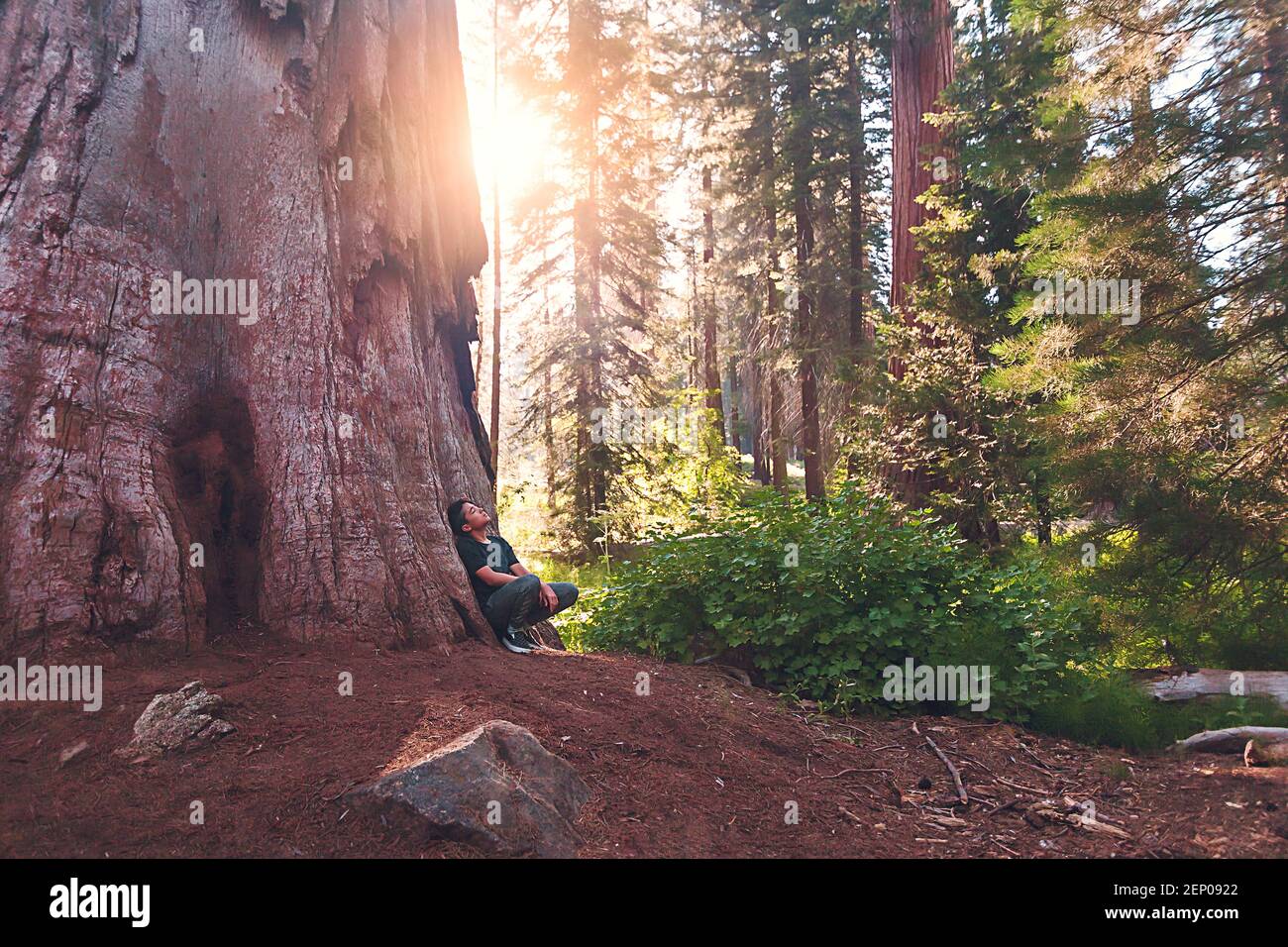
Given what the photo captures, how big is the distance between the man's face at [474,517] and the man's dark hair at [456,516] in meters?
0.02

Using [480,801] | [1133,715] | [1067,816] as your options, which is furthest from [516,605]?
[1133,715]

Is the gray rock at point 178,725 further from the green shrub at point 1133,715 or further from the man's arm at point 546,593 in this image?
the green shrub at point 1133,715

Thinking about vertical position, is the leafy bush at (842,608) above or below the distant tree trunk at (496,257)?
below

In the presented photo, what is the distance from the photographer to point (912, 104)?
32.2ft

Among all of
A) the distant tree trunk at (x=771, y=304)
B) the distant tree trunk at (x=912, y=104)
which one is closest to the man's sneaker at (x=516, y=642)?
the distant tree trunk at (x=912, y=104)

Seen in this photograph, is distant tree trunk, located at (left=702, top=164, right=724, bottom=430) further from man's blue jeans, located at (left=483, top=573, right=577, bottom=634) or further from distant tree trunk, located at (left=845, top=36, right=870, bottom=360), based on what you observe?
man's blue jeans, located at (left=483, top=573, right=577, bottom=634)

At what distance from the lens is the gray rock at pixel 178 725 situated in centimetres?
323

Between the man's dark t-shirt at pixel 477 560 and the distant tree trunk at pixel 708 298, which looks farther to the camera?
the distant tree trunk at pixel 708 298

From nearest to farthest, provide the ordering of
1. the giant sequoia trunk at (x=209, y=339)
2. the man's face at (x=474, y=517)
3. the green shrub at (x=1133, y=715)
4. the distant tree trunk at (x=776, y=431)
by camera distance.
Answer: the giant sequoia trunk at (x=209, y=339) → the green shrub at (x=1133, y=715) → the man's face at (x=474, y=517) → the distant tree trunk at (x=776, y=431)

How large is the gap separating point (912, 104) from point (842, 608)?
7.41 m

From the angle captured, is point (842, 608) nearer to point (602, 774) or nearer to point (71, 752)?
point (602, 774)

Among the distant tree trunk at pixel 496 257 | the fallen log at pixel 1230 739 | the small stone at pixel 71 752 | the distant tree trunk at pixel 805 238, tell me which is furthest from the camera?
the distant tree trunk at pixel 496 257

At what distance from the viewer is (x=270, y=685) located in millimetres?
3826
